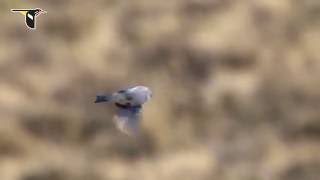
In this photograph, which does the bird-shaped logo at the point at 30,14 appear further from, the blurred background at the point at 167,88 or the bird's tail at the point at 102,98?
the bird's tail at the point at 102,98

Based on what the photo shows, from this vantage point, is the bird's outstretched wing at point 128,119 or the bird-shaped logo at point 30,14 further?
the bird-shaped logo at point 30,14

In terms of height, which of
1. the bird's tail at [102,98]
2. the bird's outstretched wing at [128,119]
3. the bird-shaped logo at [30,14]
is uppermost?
the bird-shaped logo at [30,14]

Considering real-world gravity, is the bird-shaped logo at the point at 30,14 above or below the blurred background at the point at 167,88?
above

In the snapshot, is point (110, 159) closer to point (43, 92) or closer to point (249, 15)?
point (43, 92)

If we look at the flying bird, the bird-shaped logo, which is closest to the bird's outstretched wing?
the flying bird

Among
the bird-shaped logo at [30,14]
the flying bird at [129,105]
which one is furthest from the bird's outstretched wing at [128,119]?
the bird-shaped logo at [30,14]

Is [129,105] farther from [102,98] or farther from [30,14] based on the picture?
[30,14]

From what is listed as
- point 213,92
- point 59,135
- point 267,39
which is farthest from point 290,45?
point 59,135
